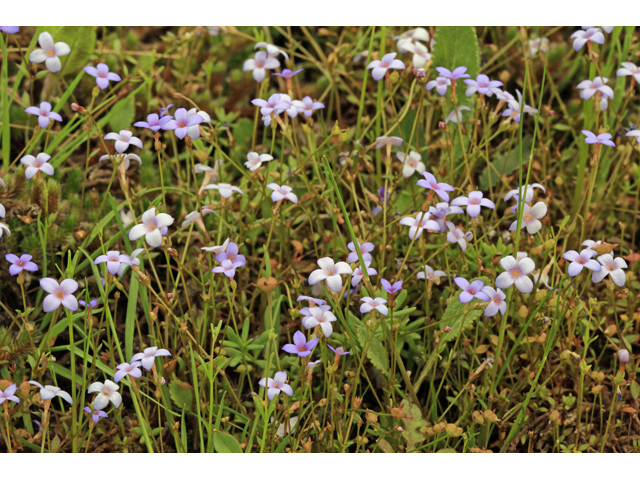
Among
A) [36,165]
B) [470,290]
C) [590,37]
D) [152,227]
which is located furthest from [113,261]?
[590,37]

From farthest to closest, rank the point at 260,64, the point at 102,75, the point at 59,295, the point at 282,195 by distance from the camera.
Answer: the point at 260,64, the point at 102,75, the point at 282,195, the point at 59,295

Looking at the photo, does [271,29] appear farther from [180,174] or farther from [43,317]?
[43,317]

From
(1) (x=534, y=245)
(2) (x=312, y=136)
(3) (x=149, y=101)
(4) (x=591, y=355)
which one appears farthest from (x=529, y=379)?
(3) (x=149, y=101)

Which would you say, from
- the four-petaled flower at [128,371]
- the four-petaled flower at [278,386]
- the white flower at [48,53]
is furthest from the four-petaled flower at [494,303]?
the white flower at [48,53]

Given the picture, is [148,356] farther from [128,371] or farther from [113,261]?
[113,261]

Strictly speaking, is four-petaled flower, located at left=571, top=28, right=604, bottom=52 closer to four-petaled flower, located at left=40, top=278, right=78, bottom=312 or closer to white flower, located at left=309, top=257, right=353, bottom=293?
white flower, located at left=309, top=257, right=353, bottom=293

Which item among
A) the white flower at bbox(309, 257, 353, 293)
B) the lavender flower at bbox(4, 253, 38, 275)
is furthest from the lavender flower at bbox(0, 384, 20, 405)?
the white flower at bbox(309, 257, 353, 293)
